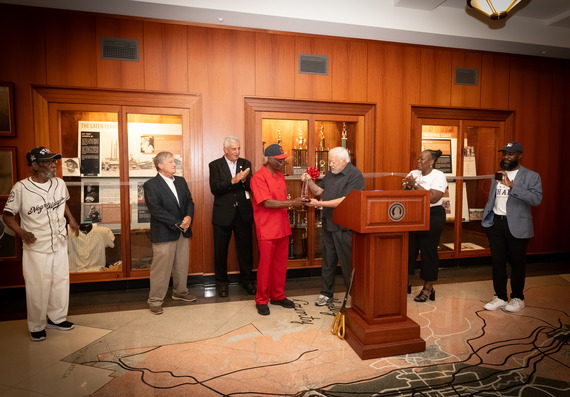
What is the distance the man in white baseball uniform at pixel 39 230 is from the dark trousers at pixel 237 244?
5.27ft

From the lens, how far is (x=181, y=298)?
3.96 m

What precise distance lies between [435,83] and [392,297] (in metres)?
3.96

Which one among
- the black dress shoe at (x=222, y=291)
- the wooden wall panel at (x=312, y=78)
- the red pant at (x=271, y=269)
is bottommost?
the black dress shoe at (x=222, y=291)

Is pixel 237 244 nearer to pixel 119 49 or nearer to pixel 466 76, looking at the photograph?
pixel 119 49

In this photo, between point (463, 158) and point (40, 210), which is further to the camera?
point (463, 158)

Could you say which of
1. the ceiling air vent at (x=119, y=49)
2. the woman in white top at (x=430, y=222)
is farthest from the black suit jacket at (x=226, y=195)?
the woman in white top at (x=430, y=222)

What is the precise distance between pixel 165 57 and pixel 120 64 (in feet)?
1.85

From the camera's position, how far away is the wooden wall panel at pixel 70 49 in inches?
160

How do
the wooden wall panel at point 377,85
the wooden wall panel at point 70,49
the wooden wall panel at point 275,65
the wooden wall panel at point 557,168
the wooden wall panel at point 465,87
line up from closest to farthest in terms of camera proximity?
the wooden wall panel at point 70,49, the wooden wall panel at point 275,65, the wooden wall panel at point 377,85, the wooden wall panel at point 465,87, the wooden wall panel at point 557,168

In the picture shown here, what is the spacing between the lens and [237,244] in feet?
13.8

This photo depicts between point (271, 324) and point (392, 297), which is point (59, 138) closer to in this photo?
point (271, 324)

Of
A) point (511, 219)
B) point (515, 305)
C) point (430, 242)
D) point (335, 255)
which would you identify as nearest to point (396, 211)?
point (335, 255)

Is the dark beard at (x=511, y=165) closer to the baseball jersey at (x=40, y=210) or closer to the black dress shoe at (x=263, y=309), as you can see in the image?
the black dress shoe at (x=263, y=309)

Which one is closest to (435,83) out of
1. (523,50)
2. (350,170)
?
(523,50)
